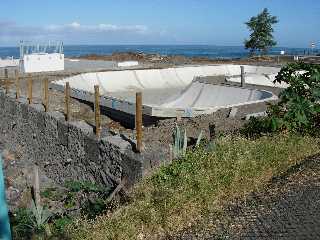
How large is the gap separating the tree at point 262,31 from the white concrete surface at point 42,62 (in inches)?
1253

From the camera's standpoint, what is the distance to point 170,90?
30.9 meters

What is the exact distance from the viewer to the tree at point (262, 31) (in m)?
56.4

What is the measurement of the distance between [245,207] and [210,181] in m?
0.91

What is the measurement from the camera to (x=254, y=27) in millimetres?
57312

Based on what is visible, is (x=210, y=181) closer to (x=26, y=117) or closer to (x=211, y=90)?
(x=26, y=117)

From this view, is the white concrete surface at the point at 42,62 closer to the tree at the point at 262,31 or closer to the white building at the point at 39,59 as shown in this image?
the white building at the point at 39,59

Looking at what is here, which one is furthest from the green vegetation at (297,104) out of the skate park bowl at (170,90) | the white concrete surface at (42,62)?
the white concrete surface at (42,62)

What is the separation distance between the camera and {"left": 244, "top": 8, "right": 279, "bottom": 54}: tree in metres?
56.4

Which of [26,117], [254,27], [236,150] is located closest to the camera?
[236,150]

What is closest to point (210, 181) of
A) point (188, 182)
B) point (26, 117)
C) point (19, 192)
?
point (188, 182)

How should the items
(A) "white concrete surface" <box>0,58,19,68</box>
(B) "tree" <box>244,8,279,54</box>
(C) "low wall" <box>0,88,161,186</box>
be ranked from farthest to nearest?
(B) "tree" <box>244,8,279,54</box>, (A) "white concrete surface" <box>0,58,19,68</box>, (C) "low wall" <box>0,88,161,186</box>

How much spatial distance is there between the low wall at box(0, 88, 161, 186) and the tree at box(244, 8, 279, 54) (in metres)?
44.1

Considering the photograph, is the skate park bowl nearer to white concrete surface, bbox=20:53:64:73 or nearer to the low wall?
the low wall

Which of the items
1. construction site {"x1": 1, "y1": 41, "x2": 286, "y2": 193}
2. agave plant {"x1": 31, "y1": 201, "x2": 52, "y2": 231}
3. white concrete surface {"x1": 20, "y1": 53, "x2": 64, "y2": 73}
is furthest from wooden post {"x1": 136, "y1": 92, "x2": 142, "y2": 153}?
white concrete surface {"x1": 20, "y1": 53, "x2": 64, "y2": 73}
